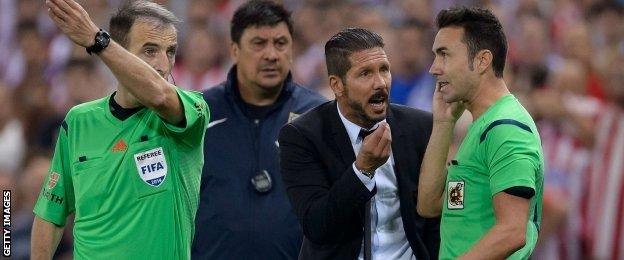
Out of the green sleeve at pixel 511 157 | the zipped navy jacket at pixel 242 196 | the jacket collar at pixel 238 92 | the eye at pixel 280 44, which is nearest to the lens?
the green sleeve at pixel 511 157

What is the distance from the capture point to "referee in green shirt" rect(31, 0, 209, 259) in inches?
217

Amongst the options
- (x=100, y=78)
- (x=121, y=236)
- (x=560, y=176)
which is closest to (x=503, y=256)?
(x=121, y=236)

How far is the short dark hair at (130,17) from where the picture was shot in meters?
5.75

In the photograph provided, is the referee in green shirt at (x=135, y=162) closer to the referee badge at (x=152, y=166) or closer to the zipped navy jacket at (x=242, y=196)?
the referee badge at (x=152, y=166)

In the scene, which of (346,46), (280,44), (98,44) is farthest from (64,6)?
(280,44)

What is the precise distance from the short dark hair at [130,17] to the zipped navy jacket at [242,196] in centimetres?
151

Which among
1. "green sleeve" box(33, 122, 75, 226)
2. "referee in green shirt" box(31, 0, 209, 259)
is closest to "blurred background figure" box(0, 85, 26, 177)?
"green sleeve" box(33, 122, 75, 226)

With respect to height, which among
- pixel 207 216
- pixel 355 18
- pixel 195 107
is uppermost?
pixel 355 18

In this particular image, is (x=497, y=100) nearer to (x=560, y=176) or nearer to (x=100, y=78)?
(x=560, y=176)

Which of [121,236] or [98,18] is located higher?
[98,18]

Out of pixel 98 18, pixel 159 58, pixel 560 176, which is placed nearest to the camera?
pixel 159 58

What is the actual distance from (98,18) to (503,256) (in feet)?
29.9

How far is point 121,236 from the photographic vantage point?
552 centimetres

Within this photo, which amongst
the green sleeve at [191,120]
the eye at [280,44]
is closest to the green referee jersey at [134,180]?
the green sleeve at [191,120]
